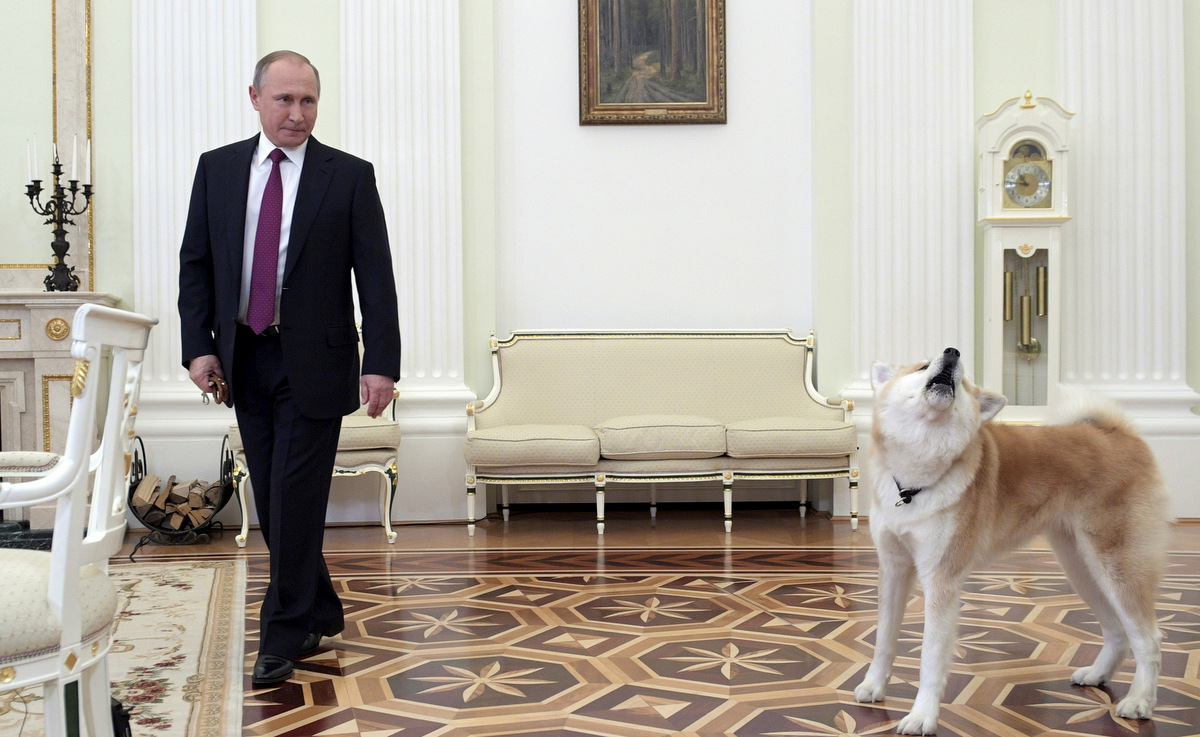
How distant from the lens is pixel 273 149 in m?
2.63

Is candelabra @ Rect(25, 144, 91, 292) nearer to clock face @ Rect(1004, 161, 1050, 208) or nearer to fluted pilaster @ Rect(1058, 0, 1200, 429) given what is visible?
clock face @ Rect(1004, 161, 1050, 208)

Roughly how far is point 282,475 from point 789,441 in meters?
2.98

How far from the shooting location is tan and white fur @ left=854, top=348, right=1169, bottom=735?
6.82ft

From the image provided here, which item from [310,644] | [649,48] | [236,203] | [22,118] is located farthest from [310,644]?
[649,48]

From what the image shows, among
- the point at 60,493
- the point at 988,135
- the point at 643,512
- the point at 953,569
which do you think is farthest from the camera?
the point at 643,512

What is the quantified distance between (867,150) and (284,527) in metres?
4.15

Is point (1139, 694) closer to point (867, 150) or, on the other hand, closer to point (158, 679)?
point (158, 679)

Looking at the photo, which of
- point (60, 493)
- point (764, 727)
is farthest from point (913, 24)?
point (60, 493)

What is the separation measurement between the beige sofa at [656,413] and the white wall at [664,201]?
0.31m

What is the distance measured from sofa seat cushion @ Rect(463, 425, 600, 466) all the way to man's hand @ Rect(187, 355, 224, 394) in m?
2.32

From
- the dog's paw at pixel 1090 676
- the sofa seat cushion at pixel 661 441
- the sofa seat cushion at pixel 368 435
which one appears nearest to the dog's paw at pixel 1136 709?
the dog's paw at pixel 1090 676

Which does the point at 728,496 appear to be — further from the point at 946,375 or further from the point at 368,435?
the point at 946,375

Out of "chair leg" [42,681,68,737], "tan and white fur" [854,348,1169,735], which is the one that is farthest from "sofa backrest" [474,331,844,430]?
"chair leg" [42,681,68,737]

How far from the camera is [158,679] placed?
2.54 meters
